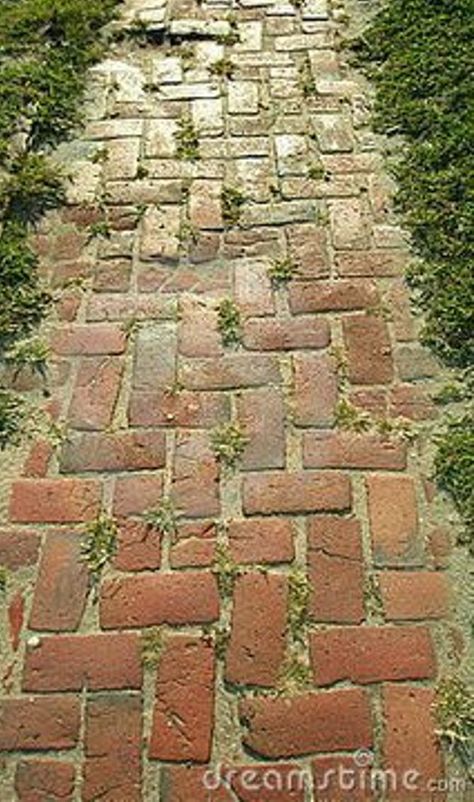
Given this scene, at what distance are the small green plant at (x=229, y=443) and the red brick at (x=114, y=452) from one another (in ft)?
0.58

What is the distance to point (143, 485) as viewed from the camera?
3.00 m

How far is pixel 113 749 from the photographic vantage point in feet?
7.91

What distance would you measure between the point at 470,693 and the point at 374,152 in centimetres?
273

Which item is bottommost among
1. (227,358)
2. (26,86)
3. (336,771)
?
(336,771)

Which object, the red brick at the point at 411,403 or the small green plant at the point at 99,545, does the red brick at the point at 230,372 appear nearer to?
the red brick at the point at 411,403

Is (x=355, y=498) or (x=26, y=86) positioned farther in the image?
(x=26, y=86)

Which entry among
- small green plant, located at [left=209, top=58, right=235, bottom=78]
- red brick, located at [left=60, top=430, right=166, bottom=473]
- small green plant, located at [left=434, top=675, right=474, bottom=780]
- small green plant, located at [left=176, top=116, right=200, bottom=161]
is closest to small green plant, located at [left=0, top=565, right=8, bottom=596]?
red brick, located at [left=60, top=430, right=166, bottom=473]

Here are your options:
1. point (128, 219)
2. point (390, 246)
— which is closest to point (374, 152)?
point (390, 246)

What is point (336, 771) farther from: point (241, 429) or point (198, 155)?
point (198, 155)

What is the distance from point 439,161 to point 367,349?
1.26 m

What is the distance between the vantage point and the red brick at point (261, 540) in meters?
2.79

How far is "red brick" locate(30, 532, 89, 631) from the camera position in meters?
2.67

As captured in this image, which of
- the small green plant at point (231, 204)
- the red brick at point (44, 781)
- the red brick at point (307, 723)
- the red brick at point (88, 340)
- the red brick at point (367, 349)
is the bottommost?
the red brick at point (44, 781)

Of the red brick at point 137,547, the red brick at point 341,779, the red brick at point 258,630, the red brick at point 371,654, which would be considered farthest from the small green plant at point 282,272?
the red brick at point 341,779
